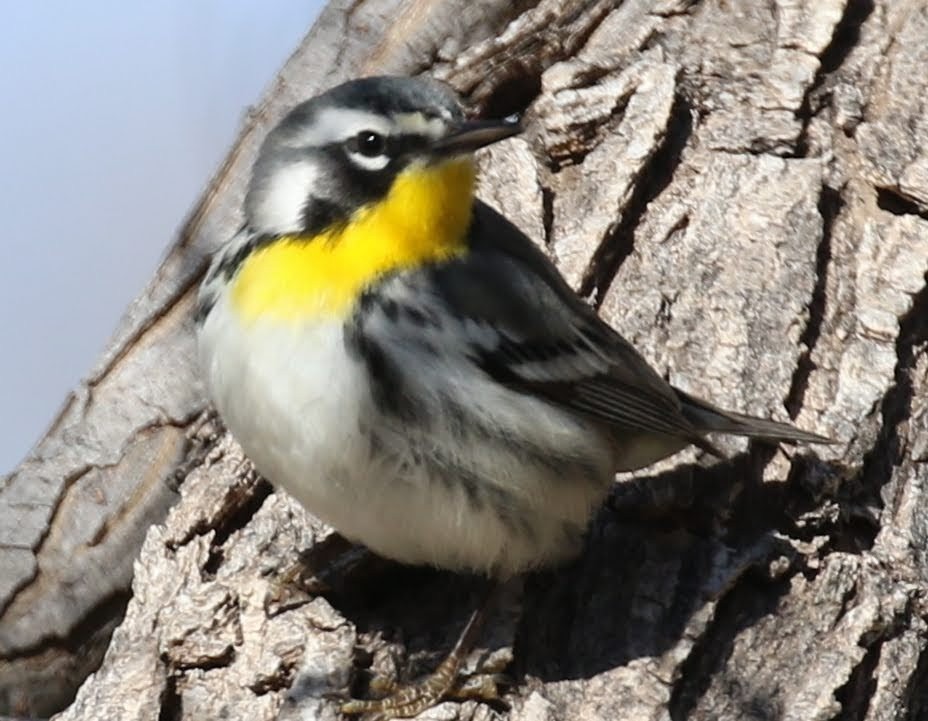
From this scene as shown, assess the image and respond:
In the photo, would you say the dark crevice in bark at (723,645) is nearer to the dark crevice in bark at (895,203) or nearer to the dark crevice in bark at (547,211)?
the dark crevice in bark at (547,211)

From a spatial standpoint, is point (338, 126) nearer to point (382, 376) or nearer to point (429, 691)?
point (382, 376)

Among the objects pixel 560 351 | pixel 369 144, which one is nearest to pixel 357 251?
pixel 369 144

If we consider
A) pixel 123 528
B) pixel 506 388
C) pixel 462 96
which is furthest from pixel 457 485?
pixel 462 96

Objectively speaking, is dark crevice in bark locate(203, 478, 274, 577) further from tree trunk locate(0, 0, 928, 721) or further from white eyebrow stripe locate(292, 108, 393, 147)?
white eyebrow stripe locate(292, 108, 393, 147)

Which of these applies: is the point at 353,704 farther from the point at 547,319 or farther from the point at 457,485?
the point at 547,319

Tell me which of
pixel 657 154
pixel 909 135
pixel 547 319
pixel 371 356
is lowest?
pixel 909 135
